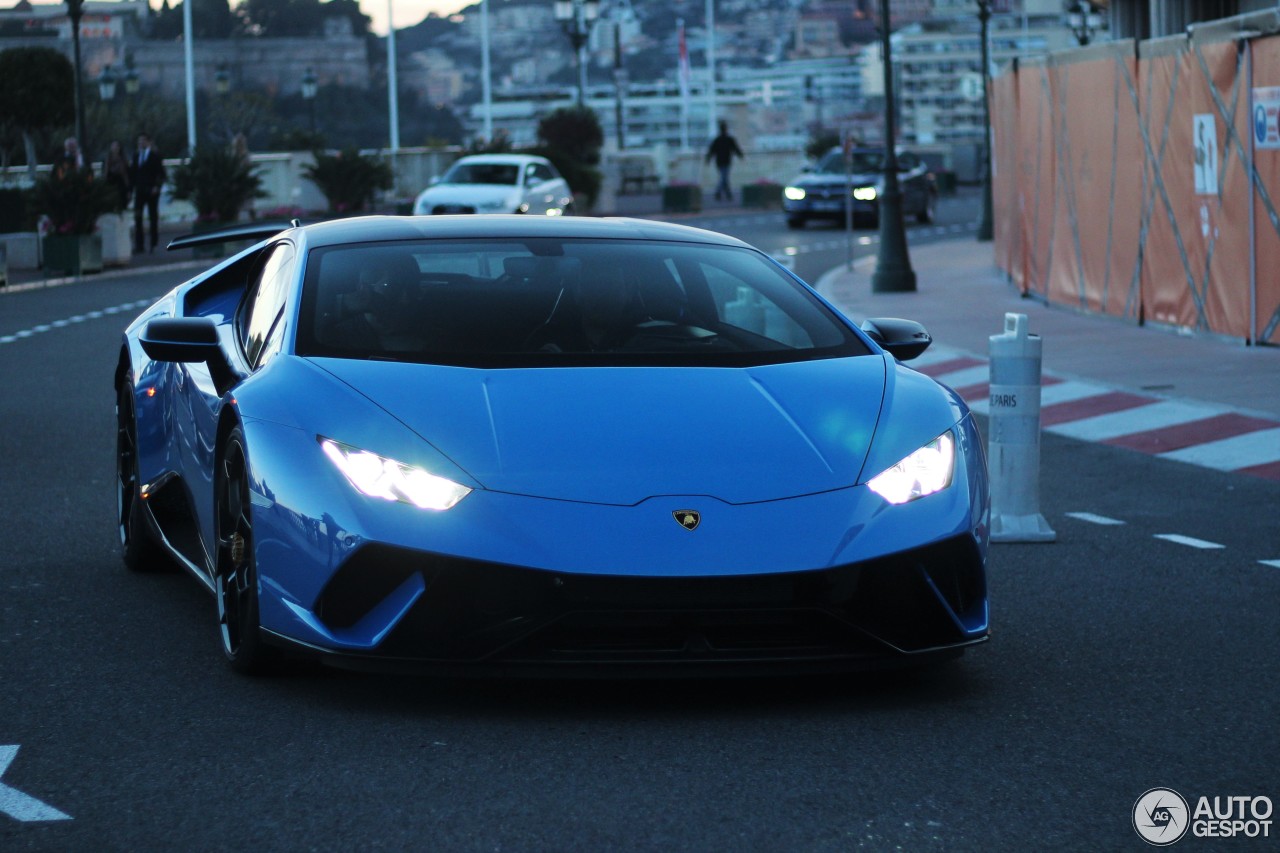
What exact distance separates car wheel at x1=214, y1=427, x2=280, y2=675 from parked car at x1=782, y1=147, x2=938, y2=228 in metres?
36.0

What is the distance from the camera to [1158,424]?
1242cm

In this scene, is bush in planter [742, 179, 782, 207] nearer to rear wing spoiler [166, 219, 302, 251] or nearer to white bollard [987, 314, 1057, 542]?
white bollard [987, 314, 1057, 542]

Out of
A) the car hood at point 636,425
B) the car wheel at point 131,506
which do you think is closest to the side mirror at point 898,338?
the car hood at point 636,425

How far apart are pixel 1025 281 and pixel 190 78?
155 feet

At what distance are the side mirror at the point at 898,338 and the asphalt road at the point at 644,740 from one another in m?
0.89

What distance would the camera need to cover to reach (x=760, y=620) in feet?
16.8

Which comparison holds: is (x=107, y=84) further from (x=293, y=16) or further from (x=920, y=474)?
(x=293, y=16)

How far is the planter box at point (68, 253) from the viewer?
2897 cm

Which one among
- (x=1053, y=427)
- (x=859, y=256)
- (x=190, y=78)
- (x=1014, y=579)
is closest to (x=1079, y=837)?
(x=1014, y=579)

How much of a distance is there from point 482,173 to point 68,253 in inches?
436

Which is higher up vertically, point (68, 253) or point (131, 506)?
point (68, 253)

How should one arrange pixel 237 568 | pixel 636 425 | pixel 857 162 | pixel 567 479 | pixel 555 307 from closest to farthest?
pixel 567 479 → pixel 636 425 → pixel 237 568 → pixel 555 307 → pixel 857 162

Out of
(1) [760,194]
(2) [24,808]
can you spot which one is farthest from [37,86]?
(2) [24,808]

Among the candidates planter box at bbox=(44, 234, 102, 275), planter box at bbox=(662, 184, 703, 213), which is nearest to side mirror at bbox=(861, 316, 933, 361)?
planter box at bbox=(44, 234, 102, 275)
